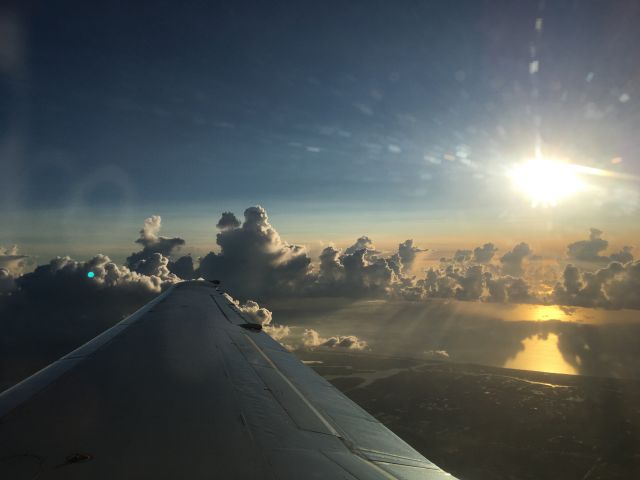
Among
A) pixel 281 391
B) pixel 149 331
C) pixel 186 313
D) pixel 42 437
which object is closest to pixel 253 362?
pixel 281 391

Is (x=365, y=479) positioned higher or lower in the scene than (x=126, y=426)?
lower

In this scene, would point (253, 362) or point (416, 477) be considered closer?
point (416, 477)

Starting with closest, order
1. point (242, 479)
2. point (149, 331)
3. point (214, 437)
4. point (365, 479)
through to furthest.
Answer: point (242, 479) < point (365, 479) < point (214, 437) < point (149, 331)

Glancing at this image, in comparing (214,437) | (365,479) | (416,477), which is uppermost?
(214,437)

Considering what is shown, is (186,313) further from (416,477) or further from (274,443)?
(416,477)

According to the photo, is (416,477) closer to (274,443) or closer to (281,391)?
(274,443)

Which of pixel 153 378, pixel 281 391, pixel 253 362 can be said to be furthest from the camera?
pixel 253 362
